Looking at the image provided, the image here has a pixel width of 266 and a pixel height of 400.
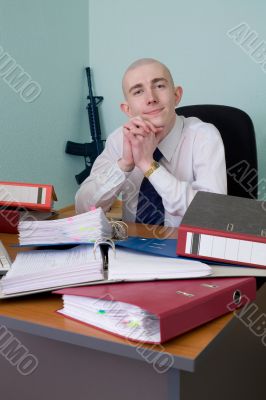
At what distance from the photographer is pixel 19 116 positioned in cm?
284

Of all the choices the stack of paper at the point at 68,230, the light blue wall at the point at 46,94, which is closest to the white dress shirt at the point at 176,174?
the stack of paper at the point at 68,230

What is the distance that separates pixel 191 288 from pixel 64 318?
0.20 m

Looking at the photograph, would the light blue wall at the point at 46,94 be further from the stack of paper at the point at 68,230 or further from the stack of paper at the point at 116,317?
the stack of paper at the point at 116,317

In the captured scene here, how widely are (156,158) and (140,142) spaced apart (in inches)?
7.4

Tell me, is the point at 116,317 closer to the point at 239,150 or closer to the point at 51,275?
the point at 51,275

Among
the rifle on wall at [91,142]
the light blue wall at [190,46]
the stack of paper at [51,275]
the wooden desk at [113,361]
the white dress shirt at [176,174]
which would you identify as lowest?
the wooden desk at [113,361]

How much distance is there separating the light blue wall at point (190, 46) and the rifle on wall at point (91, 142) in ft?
0.38

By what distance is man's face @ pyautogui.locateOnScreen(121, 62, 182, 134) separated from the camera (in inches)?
57.9

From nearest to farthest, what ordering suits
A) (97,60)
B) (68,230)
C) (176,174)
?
(68,230) → (176,174) → (97,60)

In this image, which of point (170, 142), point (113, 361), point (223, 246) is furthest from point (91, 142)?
point (113, 361)

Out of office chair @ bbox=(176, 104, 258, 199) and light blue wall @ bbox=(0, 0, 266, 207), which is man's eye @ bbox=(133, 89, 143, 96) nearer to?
office chair @ bbox=(176, 104, 258, 199)

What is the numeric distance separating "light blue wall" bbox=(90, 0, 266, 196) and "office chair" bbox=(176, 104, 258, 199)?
127cm

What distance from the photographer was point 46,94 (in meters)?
3.04

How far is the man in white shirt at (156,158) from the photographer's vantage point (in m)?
1.39
